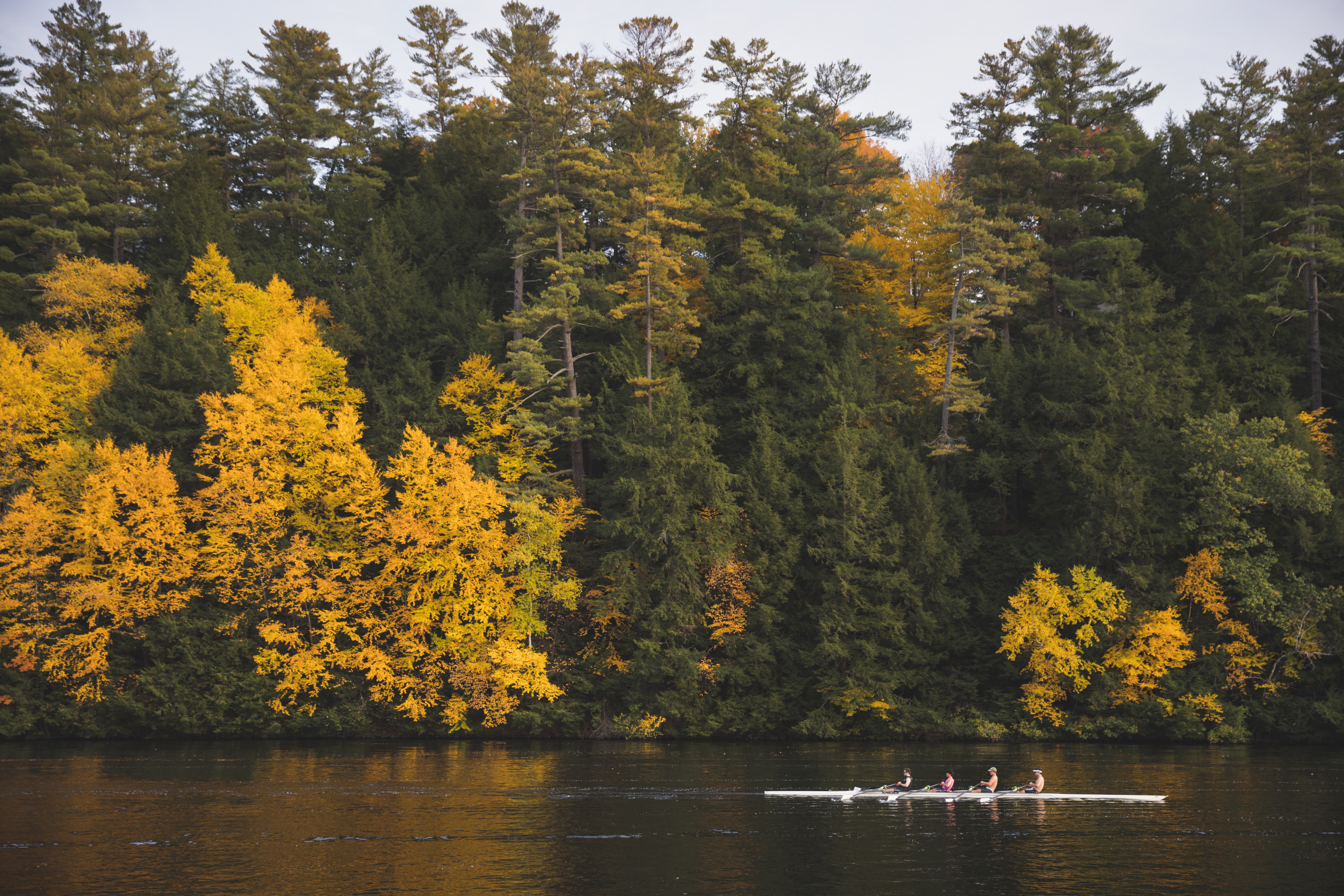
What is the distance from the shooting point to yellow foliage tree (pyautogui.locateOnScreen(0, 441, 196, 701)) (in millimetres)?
44750

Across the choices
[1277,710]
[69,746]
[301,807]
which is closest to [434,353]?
[69,746]

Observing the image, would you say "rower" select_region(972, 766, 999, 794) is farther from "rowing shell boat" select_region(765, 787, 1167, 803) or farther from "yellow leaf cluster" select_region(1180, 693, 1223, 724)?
"yellow leaf cluster" select_region(1180, 693, 1223, 724)

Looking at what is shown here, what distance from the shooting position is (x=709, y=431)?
1932 inches

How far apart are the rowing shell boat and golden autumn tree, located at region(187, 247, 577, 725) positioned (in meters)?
17.6

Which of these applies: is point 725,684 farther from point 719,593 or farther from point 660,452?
point 660,452

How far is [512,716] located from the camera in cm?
4650

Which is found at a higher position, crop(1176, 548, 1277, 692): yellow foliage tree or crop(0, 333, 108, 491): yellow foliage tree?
crop(0, 333, 108, 491): yellow foliage tree

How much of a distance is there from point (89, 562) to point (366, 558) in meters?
12.3

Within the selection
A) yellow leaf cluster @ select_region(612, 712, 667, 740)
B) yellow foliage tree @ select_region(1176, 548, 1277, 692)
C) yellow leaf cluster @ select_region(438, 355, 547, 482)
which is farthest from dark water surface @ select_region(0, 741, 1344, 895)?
yellow leaf cluster @ select_region(438, 355, 547, 482)

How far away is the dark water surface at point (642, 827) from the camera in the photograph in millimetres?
20109

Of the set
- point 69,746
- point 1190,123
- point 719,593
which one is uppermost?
point 1190,123

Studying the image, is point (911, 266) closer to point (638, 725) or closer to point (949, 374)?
point (949, 374)

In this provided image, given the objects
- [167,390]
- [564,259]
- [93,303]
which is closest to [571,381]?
[564,259]

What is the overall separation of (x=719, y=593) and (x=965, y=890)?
2845cm
